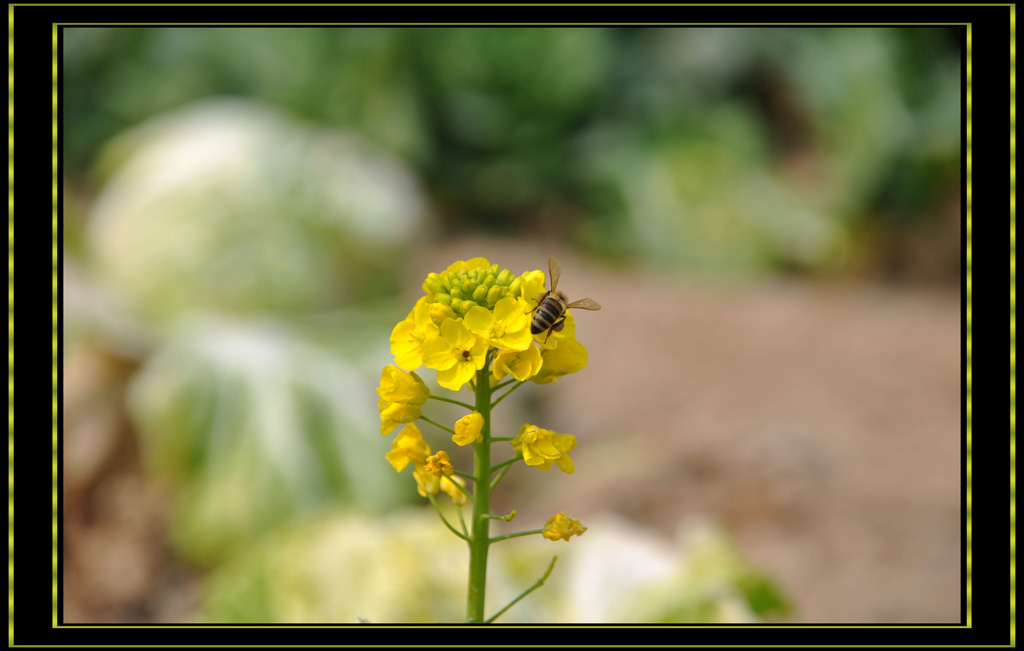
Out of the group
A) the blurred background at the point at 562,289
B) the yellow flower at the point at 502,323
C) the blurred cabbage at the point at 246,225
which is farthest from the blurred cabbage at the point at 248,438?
the yellow flower at the point at 502,323

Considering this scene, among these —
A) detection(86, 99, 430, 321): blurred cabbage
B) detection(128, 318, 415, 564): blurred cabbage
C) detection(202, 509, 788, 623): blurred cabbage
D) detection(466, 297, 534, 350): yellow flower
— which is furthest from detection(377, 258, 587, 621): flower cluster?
detection(86, 99, 430, 321): blurred cabbage

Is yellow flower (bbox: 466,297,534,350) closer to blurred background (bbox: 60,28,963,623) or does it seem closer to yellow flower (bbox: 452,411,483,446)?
yellow flower (bbox: 452,411,483,446)

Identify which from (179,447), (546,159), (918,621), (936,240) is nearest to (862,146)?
(936,240)

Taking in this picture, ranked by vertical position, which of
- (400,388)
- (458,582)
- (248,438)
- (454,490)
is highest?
(400,388)

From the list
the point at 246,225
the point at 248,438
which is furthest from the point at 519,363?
the point at 246,225

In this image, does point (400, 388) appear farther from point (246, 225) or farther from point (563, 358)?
point (246, 225)
